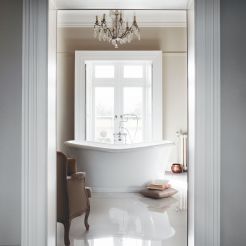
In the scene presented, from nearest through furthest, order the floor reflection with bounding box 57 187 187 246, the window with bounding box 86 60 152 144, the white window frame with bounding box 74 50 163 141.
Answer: the floor reflection with bounding box 57 187 187 246 < the white window frame with bounding box 74 50 163 141 < the window with bounding box 86 60 152 144

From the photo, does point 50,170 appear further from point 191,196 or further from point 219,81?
point 219,81

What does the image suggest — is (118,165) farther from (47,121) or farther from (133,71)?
(47,121)

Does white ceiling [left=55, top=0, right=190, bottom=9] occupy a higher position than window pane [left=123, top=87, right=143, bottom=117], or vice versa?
white ceiling [left=55, top=0, right=190, bottom=9]

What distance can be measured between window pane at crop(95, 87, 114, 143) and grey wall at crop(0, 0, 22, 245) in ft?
13.8

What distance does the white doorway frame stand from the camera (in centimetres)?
176

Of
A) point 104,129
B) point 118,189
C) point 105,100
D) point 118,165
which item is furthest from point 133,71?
point 118,189

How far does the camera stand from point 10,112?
5.86 ft

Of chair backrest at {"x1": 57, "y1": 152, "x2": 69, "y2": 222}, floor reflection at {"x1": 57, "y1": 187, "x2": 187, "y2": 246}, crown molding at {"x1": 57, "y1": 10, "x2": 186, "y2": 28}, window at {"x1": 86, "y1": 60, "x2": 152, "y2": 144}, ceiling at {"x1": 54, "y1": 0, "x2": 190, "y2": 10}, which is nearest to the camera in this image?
ceiling at {"x1": 54, "y1": 0, "x2": 190, "y2": 10}

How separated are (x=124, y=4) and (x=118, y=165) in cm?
277

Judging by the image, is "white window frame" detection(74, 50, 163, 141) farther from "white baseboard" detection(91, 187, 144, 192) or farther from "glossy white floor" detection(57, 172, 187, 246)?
"glossy white floor" detection(57, 172, 187, 246)

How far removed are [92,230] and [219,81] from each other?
2007 millimetres

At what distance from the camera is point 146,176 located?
4.53 m

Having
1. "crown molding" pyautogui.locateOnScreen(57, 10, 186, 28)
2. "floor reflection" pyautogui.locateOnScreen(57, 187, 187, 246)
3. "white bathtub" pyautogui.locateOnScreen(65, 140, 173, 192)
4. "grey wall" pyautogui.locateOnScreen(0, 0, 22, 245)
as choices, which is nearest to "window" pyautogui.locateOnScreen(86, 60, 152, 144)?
"crown molding" pyautogui.locateOnScreen(57, 10, 186, 28)

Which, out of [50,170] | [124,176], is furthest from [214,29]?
[124,176]
